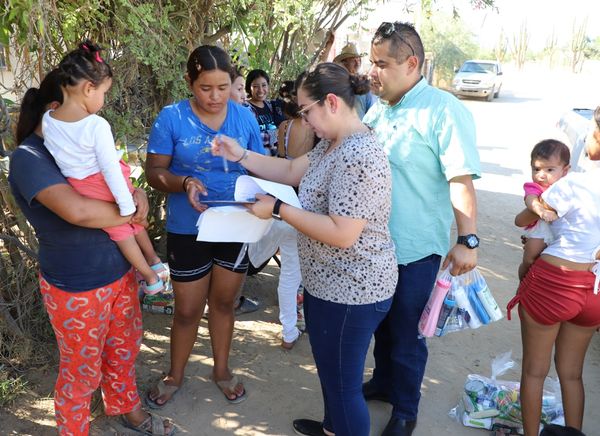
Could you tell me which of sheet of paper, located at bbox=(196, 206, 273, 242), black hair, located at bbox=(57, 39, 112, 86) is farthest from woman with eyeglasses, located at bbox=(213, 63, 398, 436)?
black hair, located at bbox=(57, 39, 112, 86)

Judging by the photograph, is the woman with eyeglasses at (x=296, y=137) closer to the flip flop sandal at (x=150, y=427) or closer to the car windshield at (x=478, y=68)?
the flip flop sandal at (x=150, y=427)

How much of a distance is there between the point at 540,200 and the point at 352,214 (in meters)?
1.09

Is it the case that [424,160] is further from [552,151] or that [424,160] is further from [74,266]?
[74,266]

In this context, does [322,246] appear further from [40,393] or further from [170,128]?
[40,393]

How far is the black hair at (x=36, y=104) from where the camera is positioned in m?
2.19

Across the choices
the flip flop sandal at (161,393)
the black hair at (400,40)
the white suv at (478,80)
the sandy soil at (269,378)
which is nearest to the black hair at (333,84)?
the black hair at (400,40)

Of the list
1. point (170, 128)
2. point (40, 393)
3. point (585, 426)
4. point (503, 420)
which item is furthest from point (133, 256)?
point (585, 426)

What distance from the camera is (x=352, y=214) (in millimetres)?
1966

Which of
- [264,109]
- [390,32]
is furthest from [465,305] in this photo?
[264,109]

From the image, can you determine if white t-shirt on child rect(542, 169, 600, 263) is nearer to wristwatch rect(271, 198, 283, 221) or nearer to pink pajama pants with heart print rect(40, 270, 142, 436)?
wristwatch rect(271, 198, 283, 221)

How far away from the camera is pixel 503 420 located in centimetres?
298

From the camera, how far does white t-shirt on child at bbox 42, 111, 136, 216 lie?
210 centimetres

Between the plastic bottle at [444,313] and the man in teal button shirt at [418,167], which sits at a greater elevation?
the man in teal button shirt at [418,167]

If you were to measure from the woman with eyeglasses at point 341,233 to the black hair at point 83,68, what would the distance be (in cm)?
81
